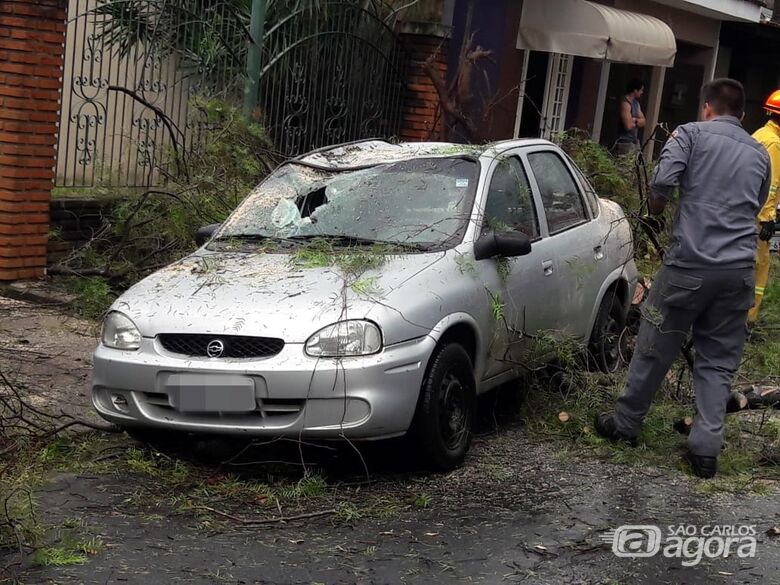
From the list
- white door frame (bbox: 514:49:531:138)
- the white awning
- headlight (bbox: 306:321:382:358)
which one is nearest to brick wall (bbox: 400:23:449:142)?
the white awning

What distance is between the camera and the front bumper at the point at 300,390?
5.37 meters

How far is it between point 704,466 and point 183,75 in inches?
247

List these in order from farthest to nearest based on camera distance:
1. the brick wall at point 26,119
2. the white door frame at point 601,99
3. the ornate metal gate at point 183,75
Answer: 1. the white door frame at point 601,99
2. the ornate metal gate at point 183,75
3. the brick wall at point 26,119

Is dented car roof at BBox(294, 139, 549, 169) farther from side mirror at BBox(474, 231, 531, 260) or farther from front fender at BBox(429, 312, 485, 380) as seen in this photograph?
front fender at BBox(429, 312, 485, 380)

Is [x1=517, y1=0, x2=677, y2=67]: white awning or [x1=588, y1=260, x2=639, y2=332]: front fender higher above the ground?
[x1=517, y1=0, x2=677, y2=67]: white awning

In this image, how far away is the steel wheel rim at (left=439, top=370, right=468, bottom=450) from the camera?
5762mm

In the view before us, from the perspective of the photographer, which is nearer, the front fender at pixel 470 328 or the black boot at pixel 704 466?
the front fender at pixel 470 328

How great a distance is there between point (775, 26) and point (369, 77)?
1132 cm

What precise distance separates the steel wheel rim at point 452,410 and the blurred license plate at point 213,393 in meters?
0.92

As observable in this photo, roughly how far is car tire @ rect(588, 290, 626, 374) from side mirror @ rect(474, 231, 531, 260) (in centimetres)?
145

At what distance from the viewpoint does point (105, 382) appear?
574 centimetres

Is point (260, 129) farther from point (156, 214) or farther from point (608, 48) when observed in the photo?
point (608, 48)

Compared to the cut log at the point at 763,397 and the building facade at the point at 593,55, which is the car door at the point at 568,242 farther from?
the building facade at the point at 593,55

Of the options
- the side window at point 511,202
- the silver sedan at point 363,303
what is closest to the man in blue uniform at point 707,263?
the silver sedan at point 363,303
